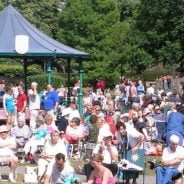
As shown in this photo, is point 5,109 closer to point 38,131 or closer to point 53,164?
point 38,131

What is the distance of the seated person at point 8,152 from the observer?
16.0 meters

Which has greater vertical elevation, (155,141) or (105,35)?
(105,35)

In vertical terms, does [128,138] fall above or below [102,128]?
below

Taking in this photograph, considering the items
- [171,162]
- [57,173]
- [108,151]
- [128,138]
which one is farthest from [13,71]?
[57,173]

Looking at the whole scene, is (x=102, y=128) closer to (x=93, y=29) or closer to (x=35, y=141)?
(x=35, y=141)

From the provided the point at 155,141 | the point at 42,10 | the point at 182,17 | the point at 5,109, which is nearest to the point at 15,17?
the point at 5,109

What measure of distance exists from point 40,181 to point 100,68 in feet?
167

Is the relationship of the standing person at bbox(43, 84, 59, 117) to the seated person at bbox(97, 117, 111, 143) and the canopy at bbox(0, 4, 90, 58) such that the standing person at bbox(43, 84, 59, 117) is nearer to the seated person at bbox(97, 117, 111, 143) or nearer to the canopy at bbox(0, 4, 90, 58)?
the canopy at bbox(0, 4, 90, 58)

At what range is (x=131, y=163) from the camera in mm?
15500

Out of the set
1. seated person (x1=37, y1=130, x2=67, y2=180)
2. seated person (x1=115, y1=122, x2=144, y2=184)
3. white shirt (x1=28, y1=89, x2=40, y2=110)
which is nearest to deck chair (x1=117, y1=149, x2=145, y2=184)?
seated person (x1=115, y1=122, x2=144, y2=184)

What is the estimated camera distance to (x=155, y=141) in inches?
818

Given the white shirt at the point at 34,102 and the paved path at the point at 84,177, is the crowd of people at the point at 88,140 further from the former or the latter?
the paved path at the point at 84,177

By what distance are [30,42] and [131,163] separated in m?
13.7

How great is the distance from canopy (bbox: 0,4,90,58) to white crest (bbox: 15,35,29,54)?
0.15 metres
